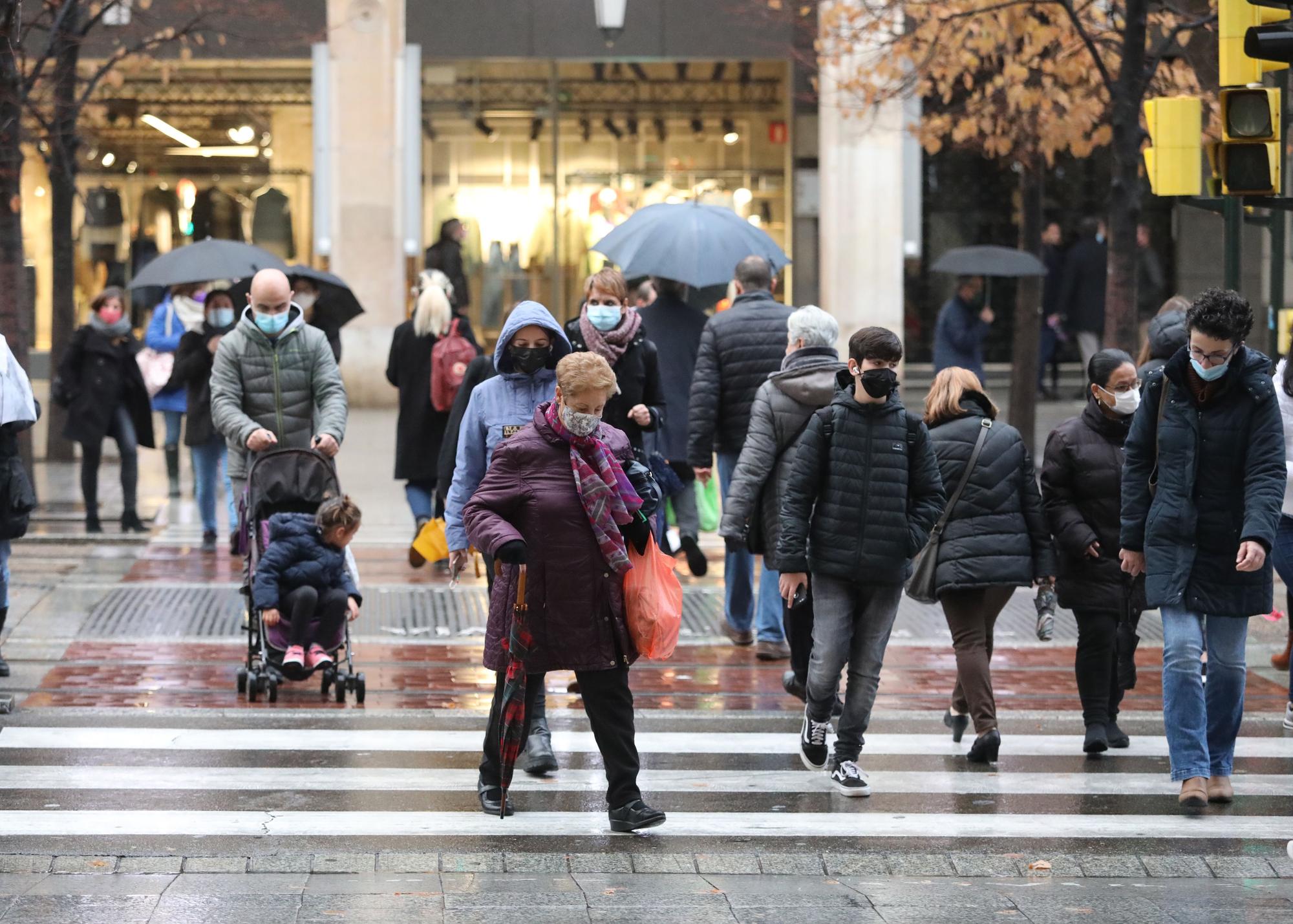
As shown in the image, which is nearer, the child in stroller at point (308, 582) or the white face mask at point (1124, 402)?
the white face mask at point (1124, 402)

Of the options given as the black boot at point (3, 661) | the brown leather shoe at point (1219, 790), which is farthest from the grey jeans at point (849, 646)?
the black boot at point (3, 661)

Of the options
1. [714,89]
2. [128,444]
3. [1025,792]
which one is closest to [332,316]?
[128,444]

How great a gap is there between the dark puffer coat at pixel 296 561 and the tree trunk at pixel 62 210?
7642 mm

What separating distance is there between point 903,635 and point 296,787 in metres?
4.74

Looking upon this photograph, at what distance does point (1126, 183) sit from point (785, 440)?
524cm

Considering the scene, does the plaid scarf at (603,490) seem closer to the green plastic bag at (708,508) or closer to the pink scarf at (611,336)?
the pink scarf at (611,336)

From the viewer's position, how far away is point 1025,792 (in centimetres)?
775

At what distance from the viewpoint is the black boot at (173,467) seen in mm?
16625

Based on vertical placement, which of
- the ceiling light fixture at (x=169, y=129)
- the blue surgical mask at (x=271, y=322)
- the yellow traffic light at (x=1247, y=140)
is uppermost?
the ceiling light fixture at (x=169, y=129)

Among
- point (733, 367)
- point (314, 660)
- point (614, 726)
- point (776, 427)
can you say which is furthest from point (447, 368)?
point (614, 726)

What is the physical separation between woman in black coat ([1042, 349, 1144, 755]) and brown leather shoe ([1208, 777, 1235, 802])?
839 mm

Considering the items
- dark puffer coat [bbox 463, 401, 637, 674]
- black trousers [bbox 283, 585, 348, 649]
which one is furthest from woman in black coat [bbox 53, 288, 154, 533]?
dark puffer coat [bbox 463, 401, 637, 674]

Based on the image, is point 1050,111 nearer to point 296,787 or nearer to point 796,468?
point 796,468

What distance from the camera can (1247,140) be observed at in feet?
30.5
